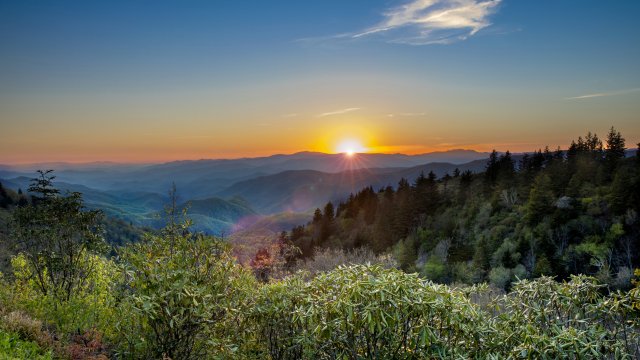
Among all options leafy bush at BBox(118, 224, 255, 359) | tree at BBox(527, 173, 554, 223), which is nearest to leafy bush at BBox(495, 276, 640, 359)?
leafy bush at BBox(118, 224, 255, 359)

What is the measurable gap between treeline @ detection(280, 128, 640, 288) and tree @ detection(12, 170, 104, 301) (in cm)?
4454

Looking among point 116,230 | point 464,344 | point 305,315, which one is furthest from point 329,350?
point 116,230

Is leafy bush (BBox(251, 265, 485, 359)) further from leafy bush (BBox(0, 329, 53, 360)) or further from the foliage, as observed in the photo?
leafy bush (BBox(0, 329, 53, 360))

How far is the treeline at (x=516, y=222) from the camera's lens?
57.8 metres

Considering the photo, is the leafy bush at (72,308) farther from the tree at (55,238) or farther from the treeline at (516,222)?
the treeline at (516,222)

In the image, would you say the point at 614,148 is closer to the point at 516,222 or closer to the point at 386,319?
the point at 516,222

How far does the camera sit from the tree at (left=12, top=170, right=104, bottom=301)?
15.1 metres

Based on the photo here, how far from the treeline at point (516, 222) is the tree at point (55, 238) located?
4454cm

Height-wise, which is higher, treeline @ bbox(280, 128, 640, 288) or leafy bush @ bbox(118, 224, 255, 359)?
leafy bush @ bbox(118, 224, 255, 359)

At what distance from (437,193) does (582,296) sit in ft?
286

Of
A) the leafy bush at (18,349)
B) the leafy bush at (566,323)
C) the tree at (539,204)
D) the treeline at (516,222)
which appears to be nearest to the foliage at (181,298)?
the leafy bush at (18,349)

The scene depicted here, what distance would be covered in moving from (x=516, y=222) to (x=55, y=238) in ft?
234

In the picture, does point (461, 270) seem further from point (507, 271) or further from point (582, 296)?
point (582, 296)

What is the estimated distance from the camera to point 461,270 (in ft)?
214
